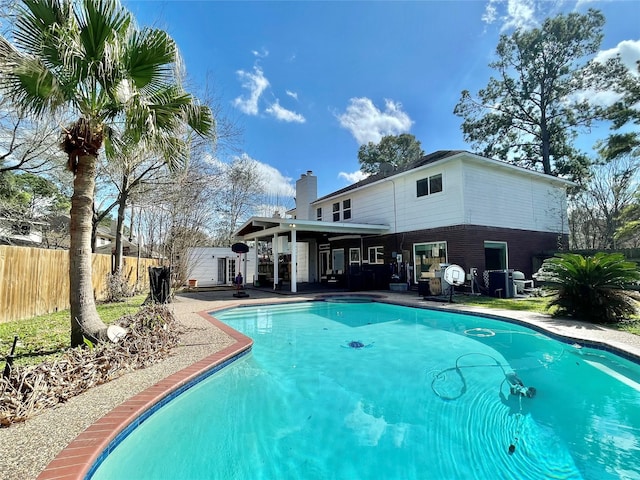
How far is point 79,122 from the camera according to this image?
4.74m

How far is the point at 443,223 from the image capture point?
1373cm

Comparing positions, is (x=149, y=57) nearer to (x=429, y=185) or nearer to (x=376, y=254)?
(x=429, y=185)

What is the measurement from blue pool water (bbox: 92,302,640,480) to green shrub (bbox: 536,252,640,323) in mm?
2048

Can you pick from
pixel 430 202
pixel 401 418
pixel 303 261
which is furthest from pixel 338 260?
pixel 401 418

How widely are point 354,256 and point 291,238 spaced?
4.24 metres

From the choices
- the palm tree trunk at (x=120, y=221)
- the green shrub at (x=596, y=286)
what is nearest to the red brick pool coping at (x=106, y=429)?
the green shrub at (x=596, y=286)

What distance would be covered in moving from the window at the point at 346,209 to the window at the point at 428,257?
5.46 m

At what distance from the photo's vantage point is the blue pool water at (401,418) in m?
2.81

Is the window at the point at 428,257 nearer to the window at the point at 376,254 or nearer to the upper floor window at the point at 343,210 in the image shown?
the window at the point at 376,254

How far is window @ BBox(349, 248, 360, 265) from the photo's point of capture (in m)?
18.6

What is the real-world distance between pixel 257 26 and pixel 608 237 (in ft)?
75.8

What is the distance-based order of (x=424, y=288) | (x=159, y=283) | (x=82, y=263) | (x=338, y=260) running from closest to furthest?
(x=82, y=263) → (x=159, y=283) → (x=424, y=288) → (x=338, y=260)

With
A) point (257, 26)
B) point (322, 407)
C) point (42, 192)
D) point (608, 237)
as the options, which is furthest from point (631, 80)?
point (42, 192)

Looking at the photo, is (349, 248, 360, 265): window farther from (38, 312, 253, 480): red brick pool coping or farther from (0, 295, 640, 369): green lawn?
(38, 312, 253, 480): red brick pool coping
